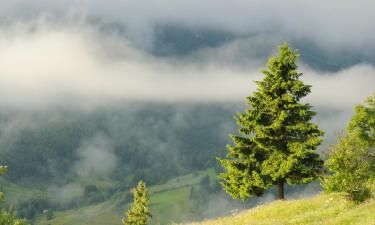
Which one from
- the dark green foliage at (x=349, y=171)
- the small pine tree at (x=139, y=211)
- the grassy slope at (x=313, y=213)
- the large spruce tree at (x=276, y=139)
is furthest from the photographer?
the small pine tree at (x=139, y=211)

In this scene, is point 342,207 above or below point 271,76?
below

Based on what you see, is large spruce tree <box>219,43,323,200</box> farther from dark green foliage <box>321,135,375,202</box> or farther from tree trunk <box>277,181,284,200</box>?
dark green foliage <box>321,135,375,202</box>

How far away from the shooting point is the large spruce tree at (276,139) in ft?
145

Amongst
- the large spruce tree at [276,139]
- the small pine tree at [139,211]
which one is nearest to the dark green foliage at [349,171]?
the large spruce tree at [276,139]

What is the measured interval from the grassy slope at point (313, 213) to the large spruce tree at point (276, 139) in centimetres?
478

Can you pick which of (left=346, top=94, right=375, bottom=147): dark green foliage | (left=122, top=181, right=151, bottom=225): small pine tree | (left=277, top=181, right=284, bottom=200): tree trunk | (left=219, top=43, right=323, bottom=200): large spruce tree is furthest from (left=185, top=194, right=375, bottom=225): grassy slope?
(left=122, top=181, right=151, bottom=225): small pine tree

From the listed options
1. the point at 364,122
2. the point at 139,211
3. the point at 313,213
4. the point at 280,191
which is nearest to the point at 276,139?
the point at 280,191

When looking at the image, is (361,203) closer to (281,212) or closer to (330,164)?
(330,164)

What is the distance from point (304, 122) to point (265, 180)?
637cm

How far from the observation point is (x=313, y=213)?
105ft

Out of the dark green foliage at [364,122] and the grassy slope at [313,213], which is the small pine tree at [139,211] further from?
the grassy slope at [313,213]

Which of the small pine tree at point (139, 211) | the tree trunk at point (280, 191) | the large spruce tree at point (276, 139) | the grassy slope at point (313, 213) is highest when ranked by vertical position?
the small pine tree at point (139, 211)

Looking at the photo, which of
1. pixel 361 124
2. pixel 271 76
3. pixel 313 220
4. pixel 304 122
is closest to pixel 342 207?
pixel 313 220

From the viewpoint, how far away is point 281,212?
118 ft
